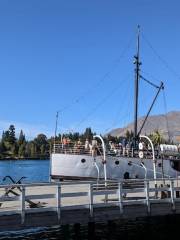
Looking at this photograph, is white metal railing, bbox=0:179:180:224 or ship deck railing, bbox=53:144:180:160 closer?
white metal railing, bbox=0:179:180:224

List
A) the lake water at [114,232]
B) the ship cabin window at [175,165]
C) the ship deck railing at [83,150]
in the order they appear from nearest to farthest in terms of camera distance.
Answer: the lake water at [114,232], the ship deck railing at [83,150], the ship cabin window at [175,165]

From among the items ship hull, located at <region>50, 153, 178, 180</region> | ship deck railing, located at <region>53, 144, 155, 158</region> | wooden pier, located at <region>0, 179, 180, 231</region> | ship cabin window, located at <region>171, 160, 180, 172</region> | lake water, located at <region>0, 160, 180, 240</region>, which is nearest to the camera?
wooden pier, located at <region>0, 179, 180, 231</region>

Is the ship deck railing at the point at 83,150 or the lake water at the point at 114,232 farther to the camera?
the ship deck railing at the point at 83,150

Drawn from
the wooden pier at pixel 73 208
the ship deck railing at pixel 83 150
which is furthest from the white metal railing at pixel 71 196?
the ship deck railing at pixel 83 150

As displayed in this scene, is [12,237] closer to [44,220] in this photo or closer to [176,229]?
[44,220]

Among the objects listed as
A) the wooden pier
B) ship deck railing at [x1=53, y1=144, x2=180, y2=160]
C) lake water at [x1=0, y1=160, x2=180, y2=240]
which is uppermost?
ship deck railing at [x1=53, y1=144, x2=180, y2=160]

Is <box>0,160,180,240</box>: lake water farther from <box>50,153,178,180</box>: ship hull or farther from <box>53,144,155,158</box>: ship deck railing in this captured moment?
<box>53,144,155,158</box>: ship deck railing

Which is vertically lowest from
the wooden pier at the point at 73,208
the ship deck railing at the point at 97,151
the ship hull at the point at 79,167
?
the wooden pier at the point at 73,208

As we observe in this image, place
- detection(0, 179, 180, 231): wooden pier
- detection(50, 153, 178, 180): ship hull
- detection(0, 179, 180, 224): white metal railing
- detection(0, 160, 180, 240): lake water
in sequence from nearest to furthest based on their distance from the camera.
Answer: detection(0, 179, 180, 231): wooden pier < detection(0, 179, 180, 224): white metal railing < detection(0, 160, 180, 240): lake water < detection(50, 153, 178, 180): ship hull

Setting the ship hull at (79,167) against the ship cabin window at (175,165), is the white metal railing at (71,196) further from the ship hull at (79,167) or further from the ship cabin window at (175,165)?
the ship cabin window at (175,165)

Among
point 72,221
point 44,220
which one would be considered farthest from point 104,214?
point 44,220

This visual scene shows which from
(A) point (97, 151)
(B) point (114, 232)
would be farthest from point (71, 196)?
(A) point (97, 151)

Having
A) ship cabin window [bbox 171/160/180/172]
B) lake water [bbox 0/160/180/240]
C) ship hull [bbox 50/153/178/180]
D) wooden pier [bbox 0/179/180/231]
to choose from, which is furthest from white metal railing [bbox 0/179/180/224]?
ship cabin window [bbox 171/160/180/172]

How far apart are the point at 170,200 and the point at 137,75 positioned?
35.9m
